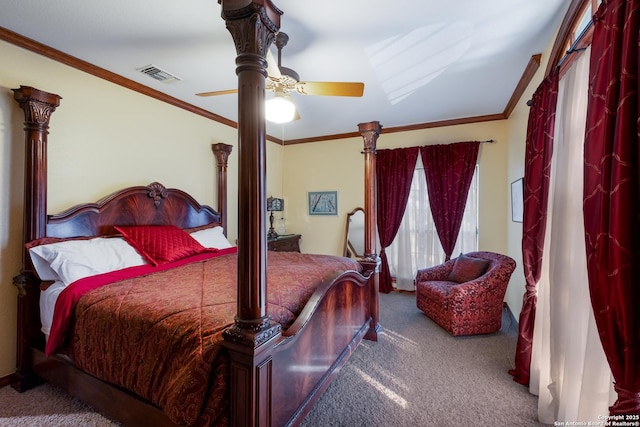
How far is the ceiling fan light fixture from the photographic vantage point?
2.18 metres

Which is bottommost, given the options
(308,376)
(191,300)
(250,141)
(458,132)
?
(308,376)

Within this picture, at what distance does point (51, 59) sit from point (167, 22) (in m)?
1.23

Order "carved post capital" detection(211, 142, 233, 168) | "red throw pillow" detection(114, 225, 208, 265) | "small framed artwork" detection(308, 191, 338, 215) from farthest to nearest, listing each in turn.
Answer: "small framed artwork" detection(308, 191, 338, 215) → "carved post capital" detection(211, 142, 233, 168) → "red throw pillow" detection(114, 225, 208, 265)

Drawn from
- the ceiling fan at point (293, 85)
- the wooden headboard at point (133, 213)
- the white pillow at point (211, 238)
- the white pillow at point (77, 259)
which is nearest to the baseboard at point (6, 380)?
the white pillow at point (77, 259)

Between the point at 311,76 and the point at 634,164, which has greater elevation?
the point at 311,76

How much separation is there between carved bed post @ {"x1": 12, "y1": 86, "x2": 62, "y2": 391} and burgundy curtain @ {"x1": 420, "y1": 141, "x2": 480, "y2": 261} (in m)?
4.19

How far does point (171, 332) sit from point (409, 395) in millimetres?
1682

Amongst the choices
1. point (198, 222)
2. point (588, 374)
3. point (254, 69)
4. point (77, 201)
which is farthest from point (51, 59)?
point (588, 374)

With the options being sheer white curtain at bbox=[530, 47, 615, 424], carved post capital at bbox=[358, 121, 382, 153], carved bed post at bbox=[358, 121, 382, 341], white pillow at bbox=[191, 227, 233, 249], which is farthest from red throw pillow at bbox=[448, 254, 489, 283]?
white pillow at bbox=[191, 227, 233, 249]

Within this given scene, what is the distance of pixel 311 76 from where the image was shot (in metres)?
2.72

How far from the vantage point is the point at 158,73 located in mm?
2721

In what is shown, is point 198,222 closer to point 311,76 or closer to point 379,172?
point 311,76

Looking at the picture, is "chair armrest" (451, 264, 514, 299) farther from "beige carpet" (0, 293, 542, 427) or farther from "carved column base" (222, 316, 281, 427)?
"carved column base" (222, 316, 281, 427)

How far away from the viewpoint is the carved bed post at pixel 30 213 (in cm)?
209
